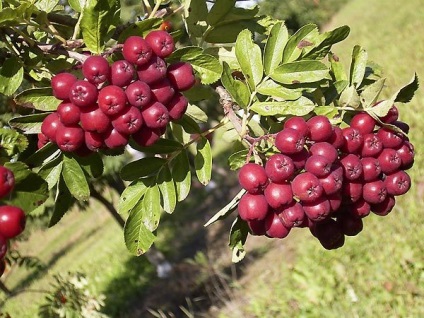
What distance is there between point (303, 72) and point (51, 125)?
0.63m

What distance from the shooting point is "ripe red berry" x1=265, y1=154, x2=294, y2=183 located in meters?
1.21

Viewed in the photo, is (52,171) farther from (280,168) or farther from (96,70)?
(280,168)

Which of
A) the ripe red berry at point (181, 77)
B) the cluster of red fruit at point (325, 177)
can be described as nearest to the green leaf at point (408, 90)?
the cluster of red fruit at point (325, 177)

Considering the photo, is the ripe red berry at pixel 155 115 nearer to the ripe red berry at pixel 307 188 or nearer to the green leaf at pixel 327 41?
the ripe red berry at pixel 307 188

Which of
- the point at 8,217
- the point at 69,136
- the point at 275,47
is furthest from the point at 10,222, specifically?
the point at 275,47

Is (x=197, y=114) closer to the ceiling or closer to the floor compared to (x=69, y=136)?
closer to the floor

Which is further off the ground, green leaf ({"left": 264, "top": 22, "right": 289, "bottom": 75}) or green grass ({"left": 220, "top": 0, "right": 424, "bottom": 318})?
green leaf ({"left": 264, "top": 22, "right": 289, "bottom": 75})

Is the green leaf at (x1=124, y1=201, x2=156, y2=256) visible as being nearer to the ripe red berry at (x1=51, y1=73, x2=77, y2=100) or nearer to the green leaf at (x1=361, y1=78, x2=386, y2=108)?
the ripe red berry at (x1=51, y1=73, x2=77, y2=100)

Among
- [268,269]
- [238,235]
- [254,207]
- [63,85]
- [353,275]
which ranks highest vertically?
[63,85]

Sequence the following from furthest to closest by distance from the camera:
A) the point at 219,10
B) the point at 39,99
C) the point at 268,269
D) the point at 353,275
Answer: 1. the point at 268,269
2. the point at 353,275
3. the point at 219,10
4. the point at 39,99

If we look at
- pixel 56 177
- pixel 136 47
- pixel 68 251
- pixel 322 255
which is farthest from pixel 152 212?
pixel 68 251

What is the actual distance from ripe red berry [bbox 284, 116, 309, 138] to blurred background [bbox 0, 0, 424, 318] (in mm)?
483

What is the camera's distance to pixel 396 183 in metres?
1.45

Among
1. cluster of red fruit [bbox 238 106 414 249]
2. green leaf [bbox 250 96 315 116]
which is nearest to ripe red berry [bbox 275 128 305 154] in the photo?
cluster of red fruit [bbox 238 106 414 249]
